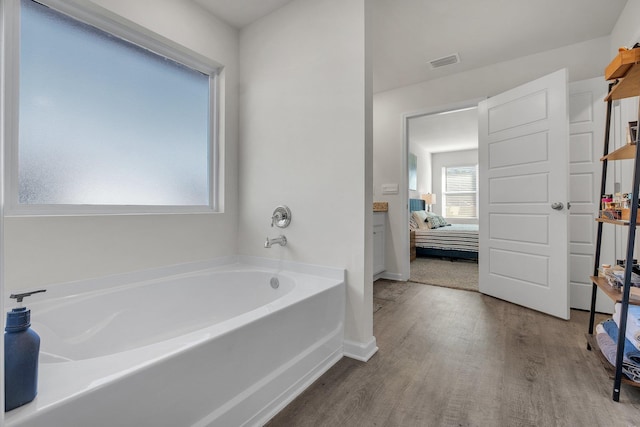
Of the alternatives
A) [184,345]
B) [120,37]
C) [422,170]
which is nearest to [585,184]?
[184,345]

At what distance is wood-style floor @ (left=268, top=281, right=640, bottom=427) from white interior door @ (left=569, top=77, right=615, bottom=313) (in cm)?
41

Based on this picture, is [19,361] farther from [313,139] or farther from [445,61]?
[445,61]

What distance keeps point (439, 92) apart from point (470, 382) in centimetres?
293

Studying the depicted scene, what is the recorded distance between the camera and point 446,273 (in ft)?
13.0

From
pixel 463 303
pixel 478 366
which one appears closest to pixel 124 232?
pixel 478 366

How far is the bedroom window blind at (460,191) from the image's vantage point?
7113mm

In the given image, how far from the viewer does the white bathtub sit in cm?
78

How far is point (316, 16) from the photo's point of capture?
1.92 m

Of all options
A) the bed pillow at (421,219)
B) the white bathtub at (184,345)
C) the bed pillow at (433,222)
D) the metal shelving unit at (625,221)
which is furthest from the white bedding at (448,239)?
the white bathtub at (184,345)

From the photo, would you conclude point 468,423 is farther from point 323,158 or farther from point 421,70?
point 421,70

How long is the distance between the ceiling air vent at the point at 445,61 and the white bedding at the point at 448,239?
2701 mm

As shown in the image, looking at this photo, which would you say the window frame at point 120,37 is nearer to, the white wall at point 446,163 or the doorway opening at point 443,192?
the doorway opening at point 443,192

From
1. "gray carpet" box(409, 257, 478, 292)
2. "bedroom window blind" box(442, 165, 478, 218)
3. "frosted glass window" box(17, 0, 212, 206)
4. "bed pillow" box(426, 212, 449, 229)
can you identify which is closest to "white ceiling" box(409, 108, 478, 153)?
"bedroom window blind" box(442, 165, 478, 218)

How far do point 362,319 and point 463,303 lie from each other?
1.46 m
